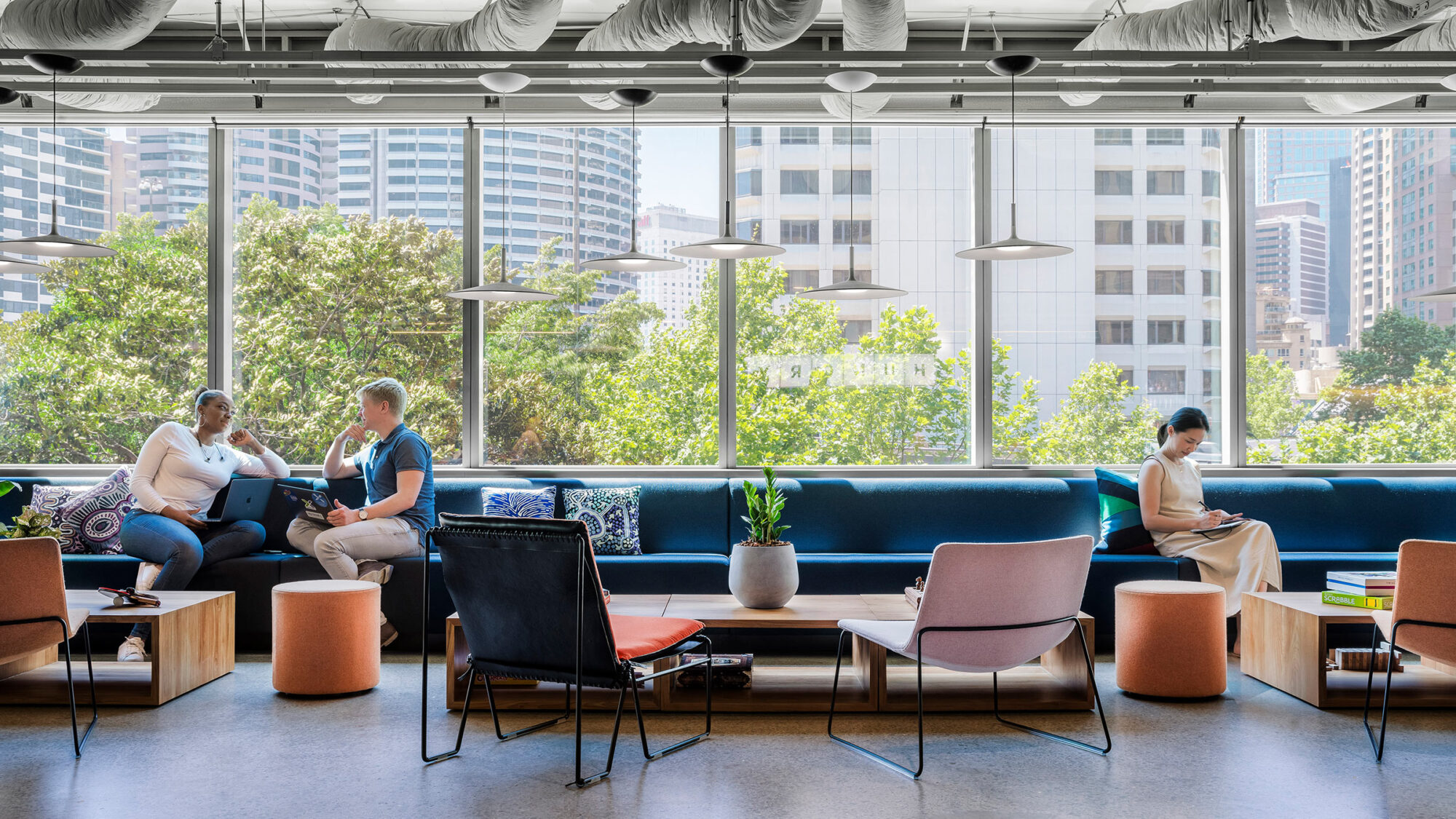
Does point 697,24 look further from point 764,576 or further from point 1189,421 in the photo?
point 1189,421

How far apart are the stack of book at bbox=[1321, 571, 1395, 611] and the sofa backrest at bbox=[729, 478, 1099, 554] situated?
185 centimetres

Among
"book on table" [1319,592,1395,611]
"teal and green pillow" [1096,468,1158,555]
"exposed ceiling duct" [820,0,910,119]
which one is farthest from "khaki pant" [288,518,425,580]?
"book on table" [1319,592,1395,611]

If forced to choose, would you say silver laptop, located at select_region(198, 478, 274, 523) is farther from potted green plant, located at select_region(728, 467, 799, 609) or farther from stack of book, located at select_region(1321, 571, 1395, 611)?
stack of book, located at select_region(1321, 571, 1395, 611)

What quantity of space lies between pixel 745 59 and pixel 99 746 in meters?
3.73

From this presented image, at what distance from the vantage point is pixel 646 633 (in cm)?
352

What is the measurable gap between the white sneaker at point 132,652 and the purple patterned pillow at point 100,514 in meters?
0.88

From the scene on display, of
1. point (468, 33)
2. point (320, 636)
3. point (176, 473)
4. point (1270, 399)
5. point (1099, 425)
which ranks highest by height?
point (468, 33)

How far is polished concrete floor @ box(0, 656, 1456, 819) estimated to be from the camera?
311 centimetres

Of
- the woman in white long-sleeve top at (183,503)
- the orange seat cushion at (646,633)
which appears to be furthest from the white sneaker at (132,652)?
the orange seat cushion at (646,633)

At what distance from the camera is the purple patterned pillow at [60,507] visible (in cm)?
578

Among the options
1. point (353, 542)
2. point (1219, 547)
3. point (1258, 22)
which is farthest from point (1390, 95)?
point (353, 542)

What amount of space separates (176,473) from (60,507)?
0.84m

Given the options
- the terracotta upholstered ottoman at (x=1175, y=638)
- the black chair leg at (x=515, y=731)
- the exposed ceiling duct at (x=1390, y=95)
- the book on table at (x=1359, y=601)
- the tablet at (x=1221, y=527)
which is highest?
the exposed ceiling duct at (x=1390, y=95)

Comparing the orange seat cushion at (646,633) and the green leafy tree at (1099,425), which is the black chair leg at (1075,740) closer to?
the orange seat cushion at (646,633)
